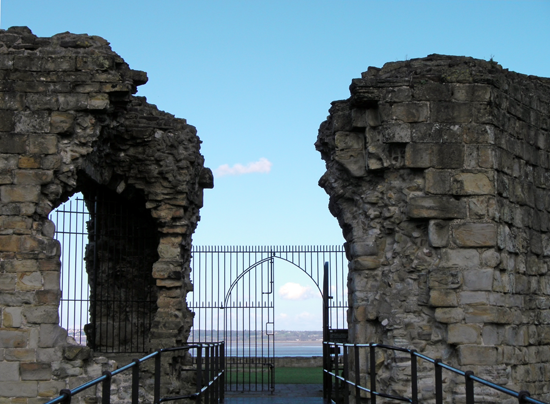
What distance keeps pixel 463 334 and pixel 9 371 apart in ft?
16.7

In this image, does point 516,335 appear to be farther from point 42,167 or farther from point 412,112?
point 42,167

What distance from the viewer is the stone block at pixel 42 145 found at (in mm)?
8305

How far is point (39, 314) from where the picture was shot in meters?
7.97

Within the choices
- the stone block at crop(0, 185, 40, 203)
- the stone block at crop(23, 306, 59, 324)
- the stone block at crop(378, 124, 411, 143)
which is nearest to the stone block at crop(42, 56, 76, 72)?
the stone block at crop(0, 185, 40, 203)

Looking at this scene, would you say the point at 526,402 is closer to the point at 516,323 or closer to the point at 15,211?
the point at 516,323

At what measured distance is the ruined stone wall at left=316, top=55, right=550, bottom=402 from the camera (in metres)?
7.38

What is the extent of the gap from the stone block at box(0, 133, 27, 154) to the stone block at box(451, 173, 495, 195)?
16.6 ft

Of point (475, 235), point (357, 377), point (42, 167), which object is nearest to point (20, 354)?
point (42, 167)

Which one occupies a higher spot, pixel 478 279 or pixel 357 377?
pixel 478 279

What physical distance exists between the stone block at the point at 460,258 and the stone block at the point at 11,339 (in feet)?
15.8

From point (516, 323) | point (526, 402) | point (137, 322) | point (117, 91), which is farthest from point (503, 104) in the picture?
point (137, 322)

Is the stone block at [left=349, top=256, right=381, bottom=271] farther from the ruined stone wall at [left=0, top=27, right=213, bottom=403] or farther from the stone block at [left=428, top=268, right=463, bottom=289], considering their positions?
the ruined stone wall at [left=0, top=27, right=213, bottom=403]

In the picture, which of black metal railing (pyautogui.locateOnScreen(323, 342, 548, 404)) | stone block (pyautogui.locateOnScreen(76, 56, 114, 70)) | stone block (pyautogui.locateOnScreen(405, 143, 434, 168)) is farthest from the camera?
stone block (pyautogui.locateOnScreen(76, 56, 114, 70))

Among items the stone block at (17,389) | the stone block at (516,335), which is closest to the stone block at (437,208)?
the stone block at (516,335)
